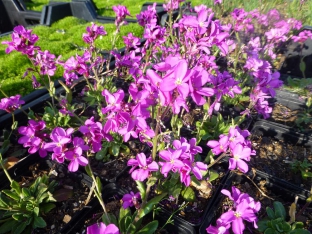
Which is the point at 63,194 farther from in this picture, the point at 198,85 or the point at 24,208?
the point at 198,85

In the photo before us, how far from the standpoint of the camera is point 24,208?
175 centimetres

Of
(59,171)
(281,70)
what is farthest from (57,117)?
(281,70)

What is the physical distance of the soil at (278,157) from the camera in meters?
2.34

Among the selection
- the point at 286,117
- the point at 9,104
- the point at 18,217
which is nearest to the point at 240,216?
the point at 18,217

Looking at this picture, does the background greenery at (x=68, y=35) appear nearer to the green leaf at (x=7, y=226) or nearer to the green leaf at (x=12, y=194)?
the green leaf at (x=12, y=194)

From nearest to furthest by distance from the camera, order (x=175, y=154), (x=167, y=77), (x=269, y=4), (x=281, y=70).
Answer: (x=167, y=77) < (x=175, y=154) < (x=281, y=70) < (x=269, y=4)

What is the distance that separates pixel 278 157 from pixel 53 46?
3568 mm

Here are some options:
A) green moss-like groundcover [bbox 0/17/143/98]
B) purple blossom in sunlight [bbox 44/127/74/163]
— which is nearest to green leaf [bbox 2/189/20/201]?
purple blossom in sunlight [bbox 44/127/74/163]

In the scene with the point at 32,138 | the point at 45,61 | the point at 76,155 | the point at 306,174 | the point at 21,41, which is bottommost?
the point at 306,174

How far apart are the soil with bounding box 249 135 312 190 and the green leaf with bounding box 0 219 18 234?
1.92m

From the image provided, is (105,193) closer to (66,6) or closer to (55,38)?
(55,38)

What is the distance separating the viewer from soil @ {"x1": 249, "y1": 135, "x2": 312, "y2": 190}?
7.69 ft

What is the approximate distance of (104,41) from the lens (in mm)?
4473

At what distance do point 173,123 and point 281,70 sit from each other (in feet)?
9.85
